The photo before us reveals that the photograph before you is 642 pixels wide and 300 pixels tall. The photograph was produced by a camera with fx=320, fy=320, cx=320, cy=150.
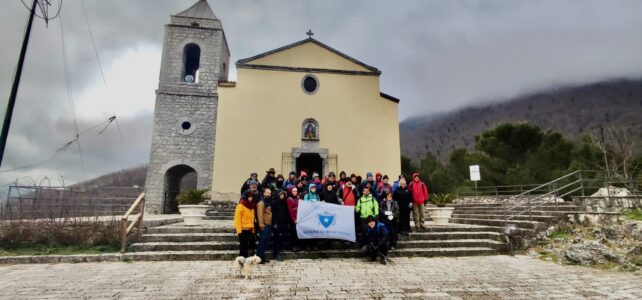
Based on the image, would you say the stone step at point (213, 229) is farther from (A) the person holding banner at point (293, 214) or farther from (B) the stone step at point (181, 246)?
(A) the person holding banner at point (293, 214)

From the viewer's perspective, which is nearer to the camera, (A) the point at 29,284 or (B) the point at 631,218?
(A) the point at 29,284

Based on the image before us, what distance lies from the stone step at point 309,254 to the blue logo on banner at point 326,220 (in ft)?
1.93

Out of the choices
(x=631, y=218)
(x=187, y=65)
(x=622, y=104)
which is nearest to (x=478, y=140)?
(x=631, y=218)

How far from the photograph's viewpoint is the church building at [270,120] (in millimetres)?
14258

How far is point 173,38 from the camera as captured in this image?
52.6 feet

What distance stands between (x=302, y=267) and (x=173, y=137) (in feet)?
36.9

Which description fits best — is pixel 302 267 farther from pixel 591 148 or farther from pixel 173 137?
pixel 591 148

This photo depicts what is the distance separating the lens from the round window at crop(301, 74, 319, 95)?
595 inches

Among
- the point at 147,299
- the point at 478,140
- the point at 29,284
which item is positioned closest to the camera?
the point at 147,299

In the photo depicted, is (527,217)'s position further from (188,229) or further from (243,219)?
(188,229)

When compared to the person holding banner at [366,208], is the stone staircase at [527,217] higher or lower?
lower

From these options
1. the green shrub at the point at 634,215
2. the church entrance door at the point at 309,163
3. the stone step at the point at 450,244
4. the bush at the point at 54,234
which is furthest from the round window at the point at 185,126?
the green shrub at the point at 634,215

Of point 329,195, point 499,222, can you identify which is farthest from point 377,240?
point 499,222

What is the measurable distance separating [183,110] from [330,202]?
10.5 meters
